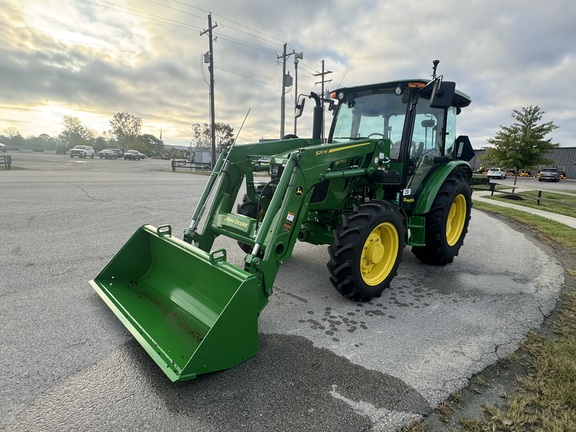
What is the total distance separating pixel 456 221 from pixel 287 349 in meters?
4.42

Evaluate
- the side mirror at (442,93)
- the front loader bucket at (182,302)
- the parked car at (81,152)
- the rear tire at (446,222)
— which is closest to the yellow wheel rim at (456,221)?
the rear tire at (446,222)

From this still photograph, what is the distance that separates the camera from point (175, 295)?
11.0 feet

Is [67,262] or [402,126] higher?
[402,126]

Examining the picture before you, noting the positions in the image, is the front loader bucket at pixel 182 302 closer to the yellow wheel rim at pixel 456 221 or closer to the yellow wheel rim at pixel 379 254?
the yellow wheel rim at pixel 379 254

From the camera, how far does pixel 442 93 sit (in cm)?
394

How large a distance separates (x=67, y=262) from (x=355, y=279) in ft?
13.1

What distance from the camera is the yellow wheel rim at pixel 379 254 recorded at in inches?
156

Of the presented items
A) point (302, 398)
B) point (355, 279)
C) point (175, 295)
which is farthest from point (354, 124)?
point (302, 398)

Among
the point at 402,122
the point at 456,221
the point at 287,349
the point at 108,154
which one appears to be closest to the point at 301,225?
the point at 287,349

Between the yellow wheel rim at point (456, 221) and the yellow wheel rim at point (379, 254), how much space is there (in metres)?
2.29

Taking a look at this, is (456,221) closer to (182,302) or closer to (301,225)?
(301,225)

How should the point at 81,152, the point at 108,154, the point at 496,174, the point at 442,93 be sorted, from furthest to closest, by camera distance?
1. the point at 108,154
2. the point at 81,152
3. the point at 496,174
4. the point at 442,93

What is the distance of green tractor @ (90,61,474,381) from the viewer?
9.02 ft

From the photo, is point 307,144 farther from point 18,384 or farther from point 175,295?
point 18,384
